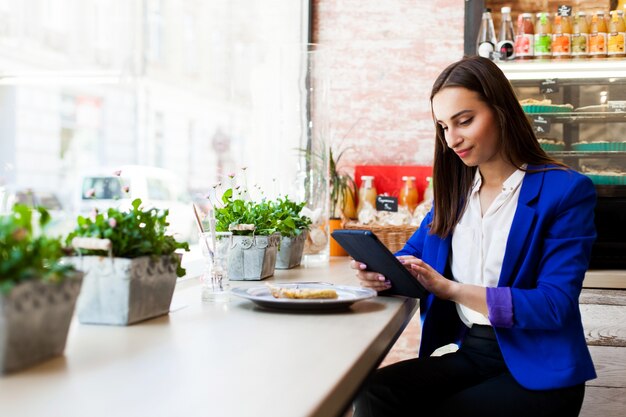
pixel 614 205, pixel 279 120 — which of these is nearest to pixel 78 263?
pixel 279 120

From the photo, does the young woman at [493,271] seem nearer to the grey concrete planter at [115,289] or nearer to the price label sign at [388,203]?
the grey concrete planter at [115,289]

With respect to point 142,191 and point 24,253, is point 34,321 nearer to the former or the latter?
point 24,253

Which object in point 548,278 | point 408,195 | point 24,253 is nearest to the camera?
point 24,253

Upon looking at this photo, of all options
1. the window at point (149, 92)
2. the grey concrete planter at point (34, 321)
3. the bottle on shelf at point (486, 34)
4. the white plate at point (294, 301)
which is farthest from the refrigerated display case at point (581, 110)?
the grey concrete planter at point (34, 321)

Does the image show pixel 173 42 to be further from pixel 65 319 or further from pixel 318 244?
pixel 65 319

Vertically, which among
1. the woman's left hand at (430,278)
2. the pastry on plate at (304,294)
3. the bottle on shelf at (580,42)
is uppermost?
the bottle on shelf at (580,42)

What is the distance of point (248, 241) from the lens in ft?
7.55

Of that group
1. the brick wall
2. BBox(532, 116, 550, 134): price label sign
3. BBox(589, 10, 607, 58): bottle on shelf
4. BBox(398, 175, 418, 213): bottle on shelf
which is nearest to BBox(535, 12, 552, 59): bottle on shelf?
BBox(589, 10, 607, 58): bottle on shelf

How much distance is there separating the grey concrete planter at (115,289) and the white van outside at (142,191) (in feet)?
1.20

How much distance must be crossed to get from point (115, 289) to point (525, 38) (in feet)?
9.74

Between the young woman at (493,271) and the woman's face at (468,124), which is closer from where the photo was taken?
the young woman at (493,271)

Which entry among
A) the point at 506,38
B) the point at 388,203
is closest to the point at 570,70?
the point at 506,38

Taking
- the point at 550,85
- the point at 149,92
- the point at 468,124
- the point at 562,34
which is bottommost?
the point at 468,124

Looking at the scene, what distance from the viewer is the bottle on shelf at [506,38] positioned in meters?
3.81
